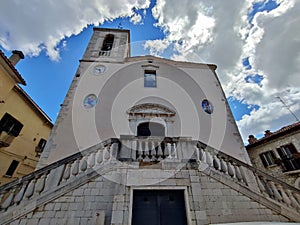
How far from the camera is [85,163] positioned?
3928 millimetres

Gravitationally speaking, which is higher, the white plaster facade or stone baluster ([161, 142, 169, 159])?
the white plaster facade

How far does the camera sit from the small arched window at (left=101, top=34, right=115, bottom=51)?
42.3 ft

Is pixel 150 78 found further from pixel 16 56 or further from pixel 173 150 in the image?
pixel 16 56

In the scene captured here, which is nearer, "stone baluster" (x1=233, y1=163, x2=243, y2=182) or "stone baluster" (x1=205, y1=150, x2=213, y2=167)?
"stone baluster" (x1=233, y1=163, x2=243, y2=182)

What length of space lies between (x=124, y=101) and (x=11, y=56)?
754 cm

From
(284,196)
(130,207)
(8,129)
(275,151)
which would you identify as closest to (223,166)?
(284,196)

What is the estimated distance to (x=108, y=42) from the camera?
13.6 m

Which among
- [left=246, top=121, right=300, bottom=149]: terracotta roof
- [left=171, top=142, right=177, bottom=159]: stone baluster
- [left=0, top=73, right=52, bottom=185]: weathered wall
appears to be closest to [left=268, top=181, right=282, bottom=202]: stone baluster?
[left=171, top=142, right=177, bottom=159]: stone baluster

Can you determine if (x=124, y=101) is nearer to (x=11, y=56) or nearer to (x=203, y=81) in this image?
(x=203, y=81)

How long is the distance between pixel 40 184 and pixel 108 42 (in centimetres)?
1288

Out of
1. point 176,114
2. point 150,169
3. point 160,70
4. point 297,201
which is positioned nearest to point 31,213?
point 150,169

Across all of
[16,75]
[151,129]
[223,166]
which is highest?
[16,75]

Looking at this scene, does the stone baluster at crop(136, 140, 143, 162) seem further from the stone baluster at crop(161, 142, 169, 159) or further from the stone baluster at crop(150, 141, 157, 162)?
the stone baluster at crop(161, 142, 169, 159)

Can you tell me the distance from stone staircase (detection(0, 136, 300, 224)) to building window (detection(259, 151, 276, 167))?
870 centimetres
